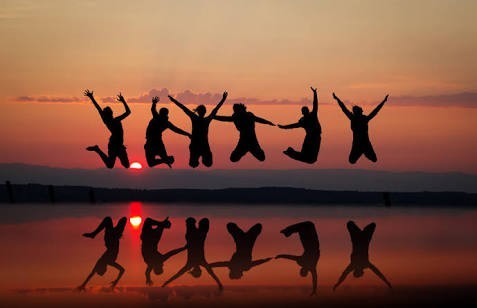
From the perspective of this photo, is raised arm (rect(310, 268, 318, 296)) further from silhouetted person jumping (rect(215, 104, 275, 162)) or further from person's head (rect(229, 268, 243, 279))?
silhouetted person jumping (rect(215, 104, 275, 162))

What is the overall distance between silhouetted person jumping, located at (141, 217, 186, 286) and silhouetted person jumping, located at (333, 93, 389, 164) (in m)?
7.39

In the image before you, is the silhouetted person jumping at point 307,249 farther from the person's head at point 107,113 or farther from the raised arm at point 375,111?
the person's head at point 107,113

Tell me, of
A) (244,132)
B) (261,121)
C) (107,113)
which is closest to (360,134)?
(261,121)

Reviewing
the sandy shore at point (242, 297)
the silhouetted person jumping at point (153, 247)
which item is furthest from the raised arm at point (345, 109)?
the sandy shore at point (242, 297)

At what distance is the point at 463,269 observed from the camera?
15.4 m

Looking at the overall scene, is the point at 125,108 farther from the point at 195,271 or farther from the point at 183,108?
the point at 195,271

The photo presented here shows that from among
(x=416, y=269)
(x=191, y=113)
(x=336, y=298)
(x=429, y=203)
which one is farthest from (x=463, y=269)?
Result: (x=429, y=203)

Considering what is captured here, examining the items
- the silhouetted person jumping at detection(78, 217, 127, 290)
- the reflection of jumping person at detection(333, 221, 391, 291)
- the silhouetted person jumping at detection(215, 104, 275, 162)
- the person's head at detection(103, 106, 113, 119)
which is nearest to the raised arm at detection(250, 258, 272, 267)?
the reflection of jumping person at detection(333, 221, 391, 291)

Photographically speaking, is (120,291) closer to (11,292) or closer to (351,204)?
(11,292)

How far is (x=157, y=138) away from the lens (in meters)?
→ 29.7

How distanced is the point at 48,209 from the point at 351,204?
12.9 meters

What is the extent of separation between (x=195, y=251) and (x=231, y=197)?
78.1 feet

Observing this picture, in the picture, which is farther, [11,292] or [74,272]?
[74,272]

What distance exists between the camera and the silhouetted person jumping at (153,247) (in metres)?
15.1
